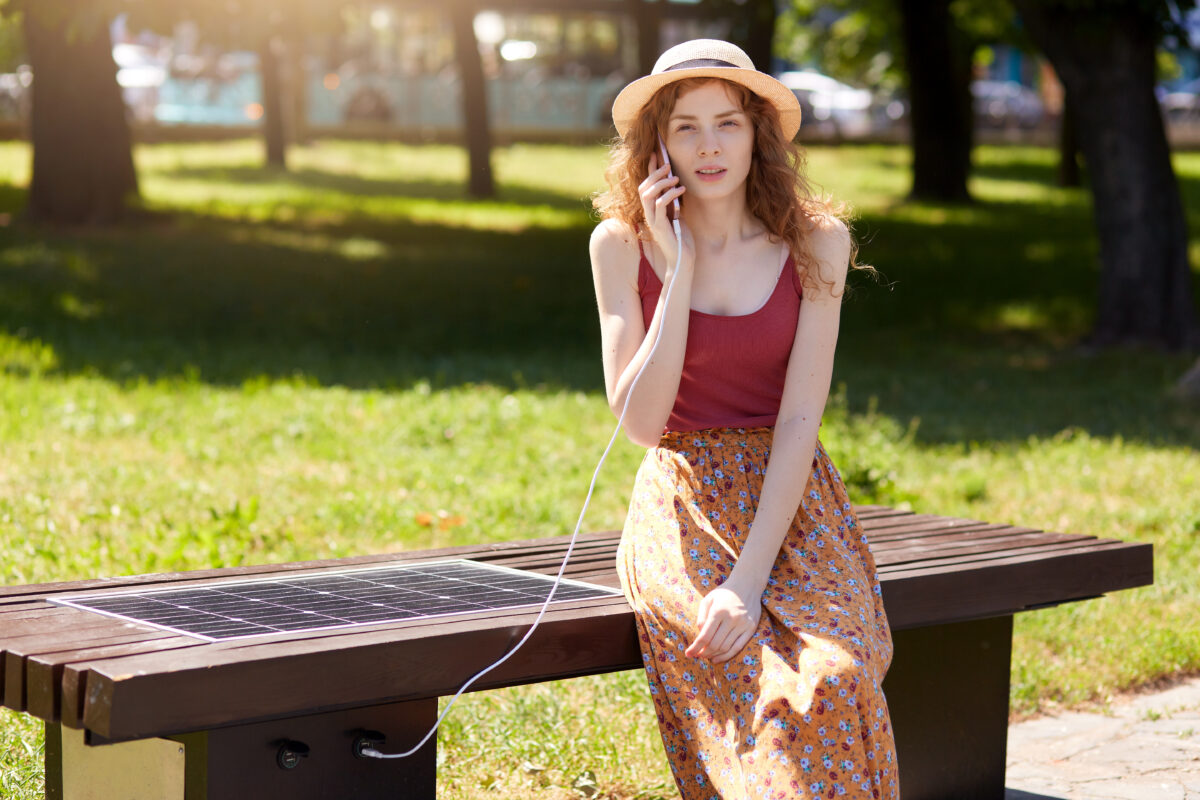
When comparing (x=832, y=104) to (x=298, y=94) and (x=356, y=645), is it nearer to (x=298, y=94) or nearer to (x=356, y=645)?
(x=298, y=94)

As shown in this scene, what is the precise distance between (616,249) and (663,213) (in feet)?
0.53

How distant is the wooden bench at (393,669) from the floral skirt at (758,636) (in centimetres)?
14

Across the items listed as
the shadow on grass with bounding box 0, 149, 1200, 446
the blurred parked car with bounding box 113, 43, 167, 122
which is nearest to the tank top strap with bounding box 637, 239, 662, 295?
the shadow on grass with bounding box 0, 149, 1200, 446

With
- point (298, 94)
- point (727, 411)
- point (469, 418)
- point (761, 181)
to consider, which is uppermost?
point (761, 181)

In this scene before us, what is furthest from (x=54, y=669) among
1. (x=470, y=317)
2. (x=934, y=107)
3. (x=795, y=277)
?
(x=934, y=107)

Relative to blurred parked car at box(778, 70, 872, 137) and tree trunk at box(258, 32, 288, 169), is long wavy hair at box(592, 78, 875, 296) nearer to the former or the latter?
tree trunk at box(258, 32, 288, 169)

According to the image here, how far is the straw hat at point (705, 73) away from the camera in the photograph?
348cm

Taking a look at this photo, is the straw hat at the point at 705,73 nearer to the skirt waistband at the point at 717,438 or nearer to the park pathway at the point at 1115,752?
the skirt waistband at the point at 717,438

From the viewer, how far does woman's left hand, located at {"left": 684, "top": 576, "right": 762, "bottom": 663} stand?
3.10 m

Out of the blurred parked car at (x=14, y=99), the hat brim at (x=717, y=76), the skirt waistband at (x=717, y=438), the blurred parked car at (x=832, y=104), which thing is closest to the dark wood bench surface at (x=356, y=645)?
the skirt waistband at (x=717, y=438)

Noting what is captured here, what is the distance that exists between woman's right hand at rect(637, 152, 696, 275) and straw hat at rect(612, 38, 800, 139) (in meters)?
0.19

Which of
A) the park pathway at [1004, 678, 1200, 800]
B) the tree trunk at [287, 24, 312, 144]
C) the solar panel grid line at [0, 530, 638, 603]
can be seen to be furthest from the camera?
the tree trunk at [287, 24, 312, 144]

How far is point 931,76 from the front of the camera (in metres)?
23.1

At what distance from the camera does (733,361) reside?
11.6 feet
